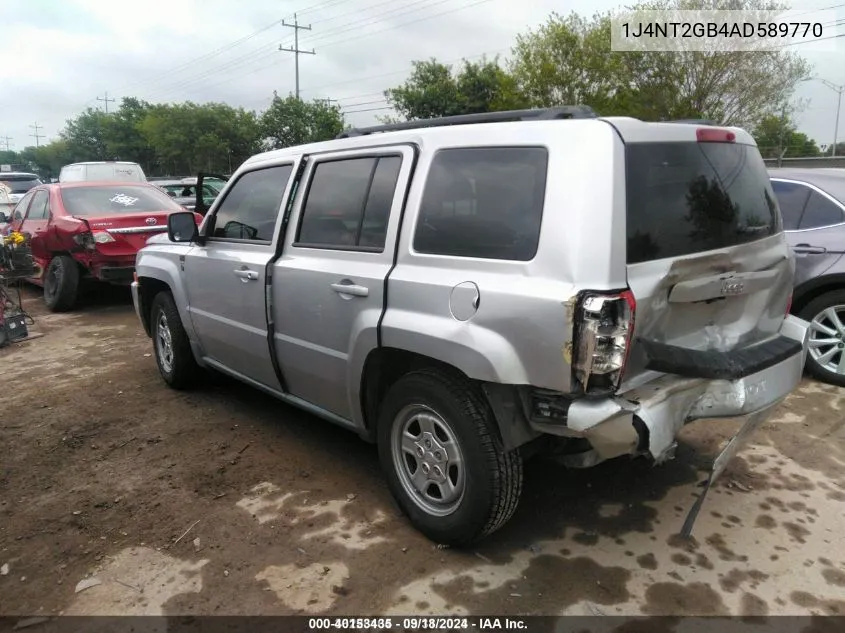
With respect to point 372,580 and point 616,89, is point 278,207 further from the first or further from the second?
point 616,89

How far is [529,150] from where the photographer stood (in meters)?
2.52

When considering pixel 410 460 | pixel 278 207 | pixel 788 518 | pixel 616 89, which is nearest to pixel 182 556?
pixel 410 460

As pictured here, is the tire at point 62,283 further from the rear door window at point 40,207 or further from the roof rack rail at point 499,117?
the roof rack rail at point 499,117

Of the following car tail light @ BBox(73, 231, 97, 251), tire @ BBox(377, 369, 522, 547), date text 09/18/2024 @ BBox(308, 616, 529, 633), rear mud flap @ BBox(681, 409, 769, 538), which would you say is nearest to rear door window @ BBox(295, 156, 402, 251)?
tire @ BBox(377, 369, 522, 547)

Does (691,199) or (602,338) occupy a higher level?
(691,199)

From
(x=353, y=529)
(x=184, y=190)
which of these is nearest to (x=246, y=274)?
(x=353, y=529)

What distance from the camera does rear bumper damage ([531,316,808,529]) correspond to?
232cm

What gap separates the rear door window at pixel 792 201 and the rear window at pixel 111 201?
745 centimetres

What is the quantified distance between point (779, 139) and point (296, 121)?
1070 inches

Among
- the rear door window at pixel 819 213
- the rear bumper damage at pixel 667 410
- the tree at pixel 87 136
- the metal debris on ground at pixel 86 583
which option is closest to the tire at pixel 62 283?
the metal debris on ground at pixel 86 583

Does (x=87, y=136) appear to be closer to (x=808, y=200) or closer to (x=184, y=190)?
(x=184, y=190)

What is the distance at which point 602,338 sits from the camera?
7.45 feet

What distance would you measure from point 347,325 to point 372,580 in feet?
3.92

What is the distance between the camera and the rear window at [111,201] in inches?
335
